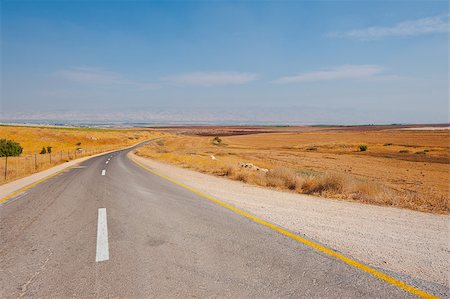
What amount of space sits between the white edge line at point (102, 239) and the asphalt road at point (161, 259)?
0.06ft

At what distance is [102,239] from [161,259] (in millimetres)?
1533

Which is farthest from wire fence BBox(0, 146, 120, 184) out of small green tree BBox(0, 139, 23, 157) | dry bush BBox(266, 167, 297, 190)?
dry bush BBox(266, 167, 297, 190)

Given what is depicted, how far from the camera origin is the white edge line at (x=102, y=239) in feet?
14.3

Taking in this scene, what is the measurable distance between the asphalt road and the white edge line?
19mm

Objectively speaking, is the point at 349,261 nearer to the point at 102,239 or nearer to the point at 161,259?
the point at 161,259

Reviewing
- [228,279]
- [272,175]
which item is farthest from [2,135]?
[228,279]

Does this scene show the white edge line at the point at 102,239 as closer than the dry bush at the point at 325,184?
Yes

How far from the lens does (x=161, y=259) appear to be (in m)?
4.25

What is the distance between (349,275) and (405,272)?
83 cm

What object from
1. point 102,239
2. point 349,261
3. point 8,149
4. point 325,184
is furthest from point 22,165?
point 349,261

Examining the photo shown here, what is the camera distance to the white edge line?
14.3 ft

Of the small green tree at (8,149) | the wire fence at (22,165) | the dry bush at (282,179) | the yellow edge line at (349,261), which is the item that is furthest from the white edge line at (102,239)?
the small green tree at (8,149)

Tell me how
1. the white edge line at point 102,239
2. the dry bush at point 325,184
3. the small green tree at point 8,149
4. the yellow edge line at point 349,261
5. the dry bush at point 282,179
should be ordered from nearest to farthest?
the yellow edge line at point 349,261, the white edge line at point 102,239, the dry bush at point 325,184, the dry bush at point 282,179, the small green tree at point 8,149

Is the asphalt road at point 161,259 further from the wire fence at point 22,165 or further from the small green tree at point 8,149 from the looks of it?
the small green tree at point 8,149
